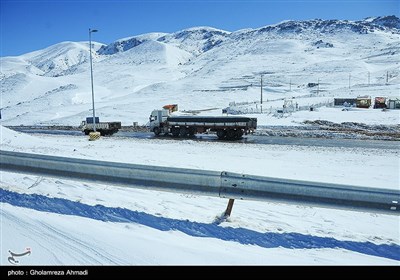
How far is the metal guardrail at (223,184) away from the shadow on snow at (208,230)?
53 cm

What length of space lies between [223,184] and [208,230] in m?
0.82

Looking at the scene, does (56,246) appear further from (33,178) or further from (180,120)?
(180,120)

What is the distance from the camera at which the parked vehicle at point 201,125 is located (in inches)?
1266

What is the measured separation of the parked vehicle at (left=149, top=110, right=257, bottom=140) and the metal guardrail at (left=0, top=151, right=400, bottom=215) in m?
25.8

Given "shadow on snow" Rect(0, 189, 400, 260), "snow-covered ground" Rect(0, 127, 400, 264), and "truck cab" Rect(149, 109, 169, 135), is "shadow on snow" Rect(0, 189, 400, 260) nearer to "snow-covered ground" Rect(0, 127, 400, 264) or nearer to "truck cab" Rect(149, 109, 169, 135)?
"snow-covered ground" Rect(0, 127, 400, 264)

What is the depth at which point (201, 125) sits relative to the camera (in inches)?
1341

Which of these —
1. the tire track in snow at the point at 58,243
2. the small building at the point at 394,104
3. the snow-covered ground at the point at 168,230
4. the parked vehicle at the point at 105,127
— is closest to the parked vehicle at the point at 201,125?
the parked vehicle at the point at 105,127

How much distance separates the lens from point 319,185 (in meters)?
5.70

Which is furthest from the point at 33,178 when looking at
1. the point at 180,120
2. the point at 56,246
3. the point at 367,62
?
the point at 367,62

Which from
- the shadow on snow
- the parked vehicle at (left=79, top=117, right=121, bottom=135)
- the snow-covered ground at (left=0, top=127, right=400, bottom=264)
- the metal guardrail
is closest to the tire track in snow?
the snow-covered ground at (left=0, top=127, right=400, bottom=264)

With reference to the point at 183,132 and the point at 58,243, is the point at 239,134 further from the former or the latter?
the point at 58,243

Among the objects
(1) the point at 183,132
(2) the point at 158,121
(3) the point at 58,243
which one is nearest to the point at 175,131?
(1) the point at 183,132

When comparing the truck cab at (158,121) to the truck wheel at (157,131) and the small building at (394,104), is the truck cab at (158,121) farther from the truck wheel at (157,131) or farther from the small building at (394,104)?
the small building at (394,104)
